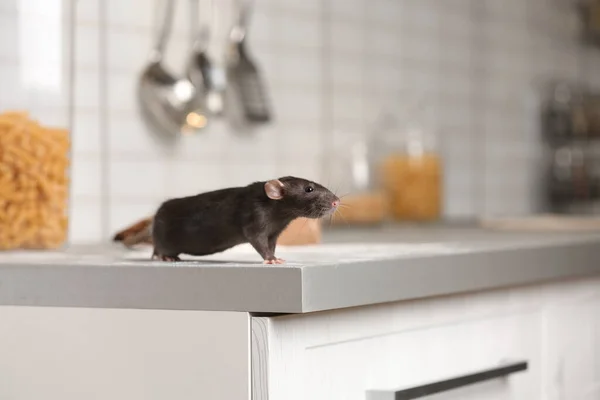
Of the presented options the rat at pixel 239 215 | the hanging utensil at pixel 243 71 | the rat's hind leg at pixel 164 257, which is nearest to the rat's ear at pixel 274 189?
the rat at pixel 239 215

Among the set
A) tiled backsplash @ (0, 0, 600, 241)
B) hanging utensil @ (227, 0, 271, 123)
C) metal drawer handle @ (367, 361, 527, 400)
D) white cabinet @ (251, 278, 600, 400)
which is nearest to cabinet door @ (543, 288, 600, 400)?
white cabinet @ (251, 278, 600, 400)

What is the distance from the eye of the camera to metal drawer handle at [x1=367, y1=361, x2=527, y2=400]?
0.82 m

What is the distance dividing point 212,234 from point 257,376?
0.13 m

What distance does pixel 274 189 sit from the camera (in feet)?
2.45

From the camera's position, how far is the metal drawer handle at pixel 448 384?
2.70 ft

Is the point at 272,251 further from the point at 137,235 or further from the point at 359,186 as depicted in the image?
the point at 359,186

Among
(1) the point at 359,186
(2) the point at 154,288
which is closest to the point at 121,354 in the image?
(2) the point at 154,288

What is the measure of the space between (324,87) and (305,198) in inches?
47.6

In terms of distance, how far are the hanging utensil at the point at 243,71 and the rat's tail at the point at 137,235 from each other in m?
0.80

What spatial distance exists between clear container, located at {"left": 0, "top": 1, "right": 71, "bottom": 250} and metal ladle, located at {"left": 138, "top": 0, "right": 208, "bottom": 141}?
44cm

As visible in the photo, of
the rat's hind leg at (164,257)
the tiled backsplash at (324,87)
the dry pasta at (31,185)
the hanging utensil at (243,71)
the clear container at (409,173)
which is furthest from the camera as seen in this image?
the clear container at (409,173)

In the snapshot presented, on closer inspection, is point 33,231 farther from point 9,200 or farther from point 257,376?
point 257,376

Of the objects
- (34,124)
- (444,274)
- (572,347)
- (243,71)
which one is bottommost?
(572,347)

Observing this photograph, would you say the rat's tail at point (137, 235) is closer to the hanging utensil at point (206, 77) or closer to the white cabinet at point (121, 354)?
the white cabinet at point (121, 354)
